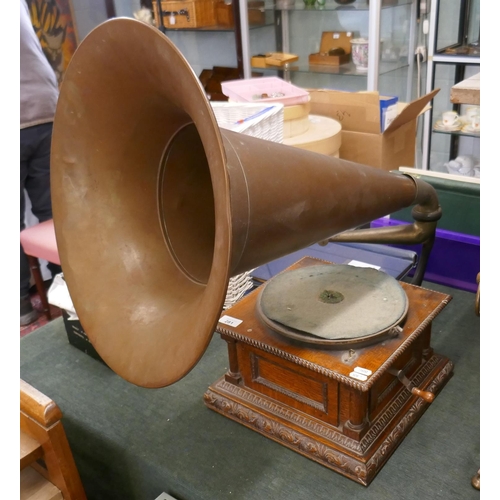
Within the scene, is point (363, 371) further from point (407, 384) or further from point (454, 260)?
point (454, 260)

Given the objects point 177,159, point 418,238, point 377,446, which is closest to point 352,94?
point 418,238

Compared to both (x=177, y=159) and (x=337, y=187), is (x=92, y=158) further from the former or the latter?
(x=337, y=187)

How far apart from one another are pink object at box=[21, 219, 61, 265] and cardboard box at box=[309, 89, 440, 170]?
1.34m

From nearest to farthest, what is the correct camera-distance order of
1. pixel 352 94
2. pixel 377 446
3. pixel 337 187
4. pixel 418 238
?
1. pixel 337 187
2. pixel 377 446
3. pixel 418 238
4. pixel 352 94

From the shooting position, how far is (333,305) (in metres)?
1.13

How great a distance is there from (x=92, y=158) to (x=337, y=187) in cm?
46

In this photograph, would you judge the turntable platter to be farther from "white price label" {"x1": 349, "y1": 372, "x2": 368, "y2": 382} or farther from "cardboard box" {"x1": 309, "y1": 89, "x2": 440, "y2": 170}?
"cardboard box" {"x1": 309, "y1": 89, "x2": 440, "y2": 170}

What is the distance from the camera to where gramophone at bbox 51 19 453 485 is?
856 mm

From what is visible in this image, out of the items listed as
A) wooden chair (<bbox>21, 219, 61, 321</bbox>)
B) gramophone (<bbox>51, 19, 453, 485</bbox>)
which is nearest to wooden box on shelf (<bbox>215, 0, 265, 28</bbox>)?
wooden chair (<bbox>21, 219, 61, 321</bbox>)

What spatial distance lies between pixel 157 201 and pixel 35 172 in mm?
1895

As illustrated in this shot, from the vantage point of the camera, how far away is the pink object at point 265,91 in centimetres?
210

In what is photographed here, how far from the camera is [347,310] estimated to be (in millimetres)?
1114

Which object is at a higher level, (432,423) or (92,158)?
(92,158)

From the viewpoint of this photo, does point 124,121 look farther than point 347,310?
No
